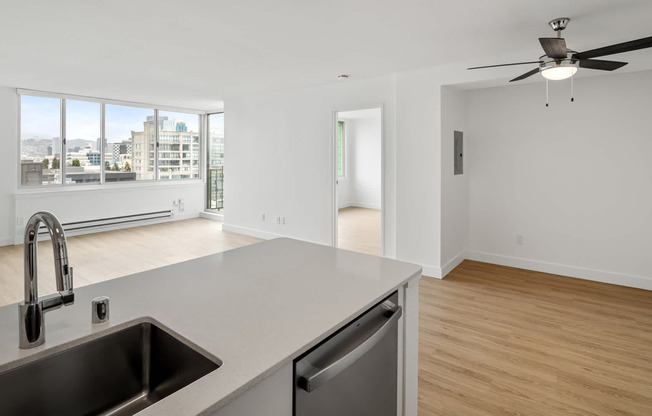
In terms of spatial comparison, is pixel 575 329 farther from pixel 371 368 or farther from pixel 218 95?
pixel 218 95

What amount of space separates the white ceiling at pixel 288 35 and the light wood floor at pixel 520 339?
2210 millimetres

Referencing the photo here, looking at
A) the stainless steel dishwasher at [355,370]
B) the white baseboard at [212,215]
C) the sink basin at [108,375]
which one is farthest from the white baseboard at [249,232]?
the sink basin at [108,375]

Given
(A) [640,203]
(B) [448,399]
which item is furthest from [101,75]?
(A) [640,203]

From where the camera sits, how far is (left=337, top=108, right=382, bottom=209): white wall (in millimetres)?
9398

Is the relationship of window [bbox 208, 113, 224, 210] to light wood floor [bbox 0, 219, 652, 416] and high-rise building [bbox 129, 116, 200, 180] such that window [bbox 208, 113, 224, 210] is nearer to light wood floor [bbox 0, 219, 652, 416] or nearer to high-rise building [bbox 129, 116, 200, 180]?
high-rise building [bbox 129, 116, 200, 180]

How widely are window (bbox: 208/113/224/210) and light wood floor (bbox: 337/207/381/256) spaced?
274 cm

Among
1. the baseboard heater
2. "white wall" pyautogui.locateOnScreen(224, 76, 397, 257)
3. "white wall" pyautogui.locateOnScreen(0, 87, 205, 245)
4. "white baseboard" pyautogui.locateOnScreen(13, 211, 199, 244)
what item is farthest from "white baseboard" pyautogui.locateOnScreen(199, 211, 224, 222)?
"white wall" pyautogui.locateOnScreen(224, 76, 397, 257)

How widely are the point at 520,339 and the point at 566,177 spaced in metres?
2.33

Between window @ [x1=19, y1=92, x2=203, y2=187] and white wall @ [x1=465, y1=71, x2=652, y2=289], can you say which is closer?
white wall @ [x1=465, y1=71, x2=652, y2=289]

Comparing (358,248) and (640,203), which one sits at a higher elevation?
(640,203)

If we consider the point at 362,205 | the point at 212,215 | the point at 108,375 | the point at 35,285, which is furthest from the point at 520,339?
the point at 362,205

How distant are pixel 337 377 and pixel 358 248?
4426 millimetres

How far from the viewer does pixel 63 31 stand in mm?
3086

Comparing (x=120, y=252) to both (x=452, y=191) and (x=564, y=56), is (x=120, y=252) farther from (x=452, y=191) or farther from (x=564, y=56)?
(x=564, y=56)
